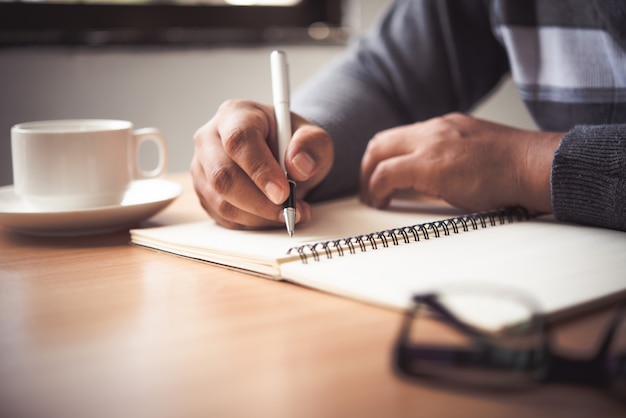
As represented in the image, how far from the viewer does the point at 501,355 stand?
392 millimetres

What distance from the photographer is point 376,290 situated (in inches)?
20.9

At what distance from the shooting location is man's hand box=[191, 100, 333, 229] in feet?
2.39

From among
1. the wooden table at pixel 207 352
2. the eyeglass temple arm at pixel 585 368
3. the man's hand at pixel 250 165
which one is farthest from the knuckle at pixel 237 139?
the eyeglass temple arm at pixel 585 368

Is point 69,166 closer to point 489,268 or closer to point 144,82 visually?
point 489,268

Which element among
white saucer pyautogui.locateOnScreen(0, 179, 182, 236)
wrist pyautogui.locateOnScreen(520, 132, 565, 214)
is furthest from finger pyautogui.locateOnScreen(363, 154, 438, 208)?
white saucer pyautogui.locateOnScreen(0, 179, 182, 236)

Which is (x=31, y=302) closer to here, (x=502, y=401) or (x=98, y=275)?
(x=98, y=275)

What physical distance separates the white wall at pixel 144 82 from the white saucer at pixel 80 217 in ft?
2.23

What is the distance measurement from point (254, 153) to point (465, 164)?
25 centimetres

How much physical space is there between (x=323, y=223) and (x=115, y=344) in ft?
1.16

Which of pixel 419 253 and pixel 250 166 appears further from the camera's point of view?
pixel 250 166

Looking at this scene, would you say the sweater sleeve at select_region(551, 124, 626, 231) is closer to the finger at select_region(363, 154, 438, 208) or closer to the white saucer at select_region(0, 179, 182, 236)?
the finger at select_region(363, 154, 438, 208)

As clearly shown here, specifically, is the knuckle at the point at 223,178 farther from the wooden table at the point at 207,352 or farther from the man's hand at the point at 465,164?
the man's hand at the point at 465,164

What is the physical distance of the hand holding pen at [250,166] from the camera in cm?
73

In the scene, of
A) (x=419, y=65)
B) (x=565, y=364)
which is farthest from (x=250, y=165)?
(x=419, y=65)
